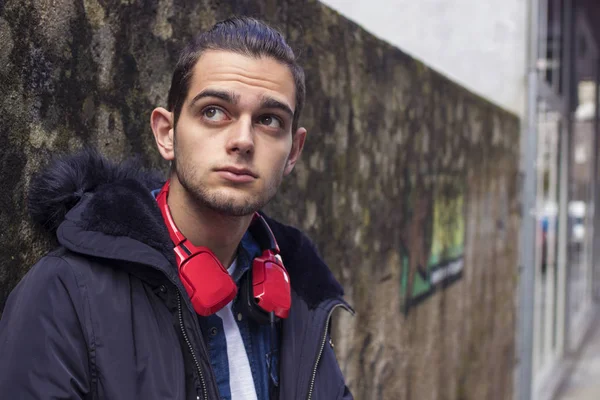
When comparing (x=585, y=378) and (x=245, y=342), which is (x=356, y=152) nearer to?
(x=245, y=342)

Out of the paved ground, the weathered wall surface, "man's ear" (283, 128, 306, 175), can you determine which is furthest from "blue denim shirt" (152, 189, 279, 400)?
the paved ground

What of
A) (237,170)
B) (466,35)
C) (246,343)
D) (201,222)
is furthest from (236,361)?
(466,35)

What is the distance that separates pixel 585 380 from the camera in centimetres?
818

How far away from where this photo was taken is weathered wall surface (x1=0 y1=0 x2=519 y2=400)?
60.7 inches

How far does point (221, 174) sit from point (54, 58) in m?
0.47

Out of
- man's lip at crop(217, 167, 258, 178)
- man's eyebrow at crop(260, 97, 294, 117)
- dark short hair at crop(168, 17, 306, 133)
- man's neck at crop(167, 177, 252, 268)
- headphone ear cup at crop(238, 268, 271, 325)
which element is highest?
dark short hair at crop(168, 17, 306, 133)

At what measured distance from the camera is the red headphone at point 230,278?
141 cm

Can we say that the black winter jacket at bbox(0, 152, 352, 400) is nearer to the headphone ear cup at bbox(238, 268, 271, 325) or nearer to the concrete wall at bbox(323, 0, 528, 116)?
the headphone ear cup at bbox(238, 268, 271, 325)

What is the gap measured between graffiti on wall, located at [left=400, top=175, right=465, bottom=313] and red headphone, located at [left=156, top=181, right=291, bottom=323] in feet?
6.36

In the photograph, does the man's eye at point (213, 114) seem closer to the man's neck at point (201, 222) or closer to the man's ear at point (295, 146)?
the man's neck at point (201, 222)

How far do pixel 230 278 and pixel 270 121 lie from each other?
0.35 metres

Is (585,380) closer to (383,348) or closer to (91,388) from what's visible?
(383,348)

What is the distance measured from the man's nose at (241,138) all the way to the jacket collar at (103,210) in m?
0.20

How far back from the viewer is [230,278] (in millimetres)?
1460
